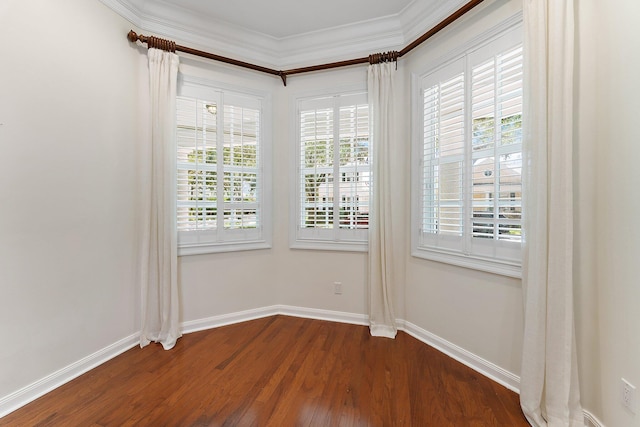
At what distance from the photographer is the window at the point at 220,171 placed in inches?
97.0

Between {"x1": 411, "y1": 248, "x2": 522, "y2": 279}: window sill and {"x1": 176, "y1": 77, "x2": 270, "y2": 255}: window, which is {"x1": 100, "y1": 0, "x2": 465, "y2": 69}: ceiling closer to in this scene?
{"x1": 176, "y1": 77, "x2": 270, "y2": 255}: window

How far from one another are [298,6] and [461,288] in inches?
110

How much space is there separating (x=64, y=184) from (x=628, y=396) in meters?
3.37

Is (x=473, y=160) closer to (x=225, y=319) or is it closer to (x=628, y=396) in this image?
(x=628, y=396)

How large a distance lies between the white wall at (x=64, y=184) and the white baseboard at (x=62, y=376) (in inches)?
1.8

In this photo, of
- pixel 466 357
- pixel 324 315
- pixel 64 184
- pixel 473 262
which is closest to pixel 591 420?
pixel 466 357

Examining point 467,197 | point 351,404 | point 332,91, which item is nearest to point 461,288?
point 467,197

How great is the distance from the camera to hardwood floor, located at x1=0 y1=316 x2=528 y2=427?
4.81 ft

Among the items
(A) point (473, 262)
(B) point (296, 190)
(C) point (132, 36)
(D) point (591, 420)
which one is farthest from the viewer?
(B) point (296, 190)

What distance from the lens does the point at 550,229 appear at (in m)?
1.38

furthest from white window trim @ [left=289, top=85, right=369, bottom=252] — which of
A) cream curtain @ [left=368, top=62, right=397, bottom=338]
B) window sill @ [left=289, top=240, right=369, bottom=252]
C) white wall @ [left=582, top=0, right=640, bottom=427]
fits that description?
white wall @ [left=582, top=0, right=640, bottom=427]

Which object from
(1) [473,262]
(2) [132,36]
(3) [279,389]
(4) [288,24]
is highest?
(4) [288,24]

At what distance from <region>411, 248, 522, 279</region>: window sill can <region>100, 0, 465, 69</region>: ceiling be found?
6.44ft

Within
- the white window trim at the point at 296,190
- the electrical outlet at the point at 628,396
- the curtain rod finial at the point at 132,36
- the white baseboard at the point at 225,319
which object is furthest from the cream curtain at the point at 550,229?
the curtain rod finial at the point at 132,36
